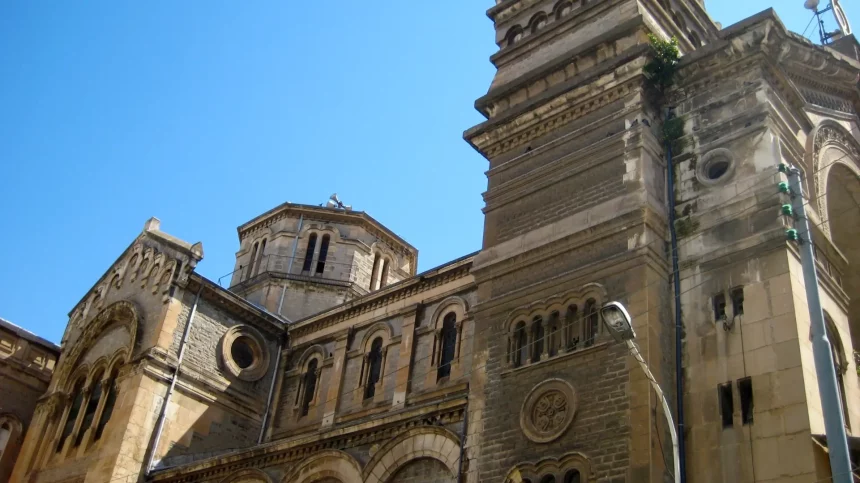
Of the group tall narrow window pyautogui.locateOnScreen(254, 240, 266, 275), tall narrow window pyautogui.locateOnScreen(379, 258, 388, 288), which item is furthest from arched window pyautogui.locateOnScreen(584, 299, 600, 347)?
tall narrow window pyautogui.locateOnScreen(254, 240, 266, 275)

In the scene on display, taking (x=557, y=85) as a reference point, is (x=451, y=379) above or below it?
below

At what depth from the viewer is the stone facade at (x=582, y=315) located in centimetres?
1466

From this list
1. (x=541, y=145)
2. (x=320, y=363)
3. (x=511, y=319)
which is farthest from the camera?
(x=320, y=363)

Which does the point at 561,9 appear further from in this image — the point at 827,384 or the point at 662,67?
the point at 827,384

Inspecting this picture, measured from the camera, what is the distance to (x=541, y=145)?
20.0 meters

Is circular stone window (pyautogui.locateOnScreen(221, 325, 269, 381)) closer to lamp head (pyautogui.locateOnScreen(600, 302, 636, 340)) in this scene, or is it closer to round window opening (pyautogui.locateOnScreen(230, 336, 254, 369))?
round window opening (pyautogui.locateOnScreen(230, 336, 254, 369))

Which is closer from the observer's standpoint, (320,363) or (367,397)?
(367,397)

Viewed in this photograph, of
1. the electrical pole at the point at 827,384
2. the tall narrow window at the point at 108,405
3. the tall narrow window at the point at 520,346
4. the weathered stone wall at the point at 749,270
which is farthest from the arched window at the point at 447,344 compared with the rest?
the electrical pole at the point at 827,384

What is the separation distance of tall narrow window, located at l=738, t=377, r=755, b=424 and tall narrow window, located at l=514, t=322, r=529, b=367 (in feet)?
13.3

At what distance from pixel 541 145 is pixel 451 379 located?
8092mm

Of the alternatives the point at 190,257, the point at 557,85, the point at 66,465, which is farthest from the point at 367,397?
the point at 557,85

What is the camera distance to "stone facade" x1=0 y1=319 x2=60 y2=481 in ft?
100

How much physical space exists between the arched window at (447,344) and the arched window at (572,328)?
359 inches

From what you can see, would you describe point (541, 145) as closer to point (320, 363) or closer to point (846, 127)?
point (846, 127)
